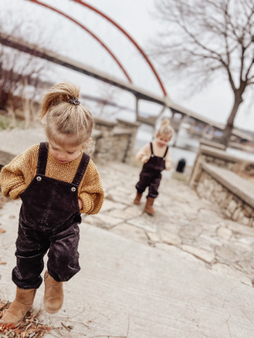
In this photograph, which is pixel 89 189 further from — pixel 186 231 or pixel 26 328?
pixel 186 231

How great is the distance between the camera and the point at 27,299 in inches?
53.4

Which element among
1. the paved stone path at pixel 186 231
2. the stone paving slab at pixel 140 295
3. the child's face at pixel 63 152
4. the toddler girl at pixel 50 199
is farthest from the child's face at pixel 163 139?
the child's face at pixel 63 152

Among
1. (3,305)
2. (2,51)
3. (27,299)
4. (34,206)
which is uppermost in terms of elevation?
(2,51)

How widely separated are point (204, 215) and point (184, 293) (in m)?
2.38

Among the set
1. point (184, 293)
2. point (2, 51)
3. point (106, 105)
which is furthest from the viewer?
point (106, 105)

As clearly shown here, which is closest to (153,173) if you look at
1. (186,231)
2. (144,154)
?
(144,154)

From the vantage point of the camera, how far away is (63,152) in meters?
1.21

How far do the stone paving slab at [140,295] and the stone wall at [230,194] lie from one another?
190 centimetres

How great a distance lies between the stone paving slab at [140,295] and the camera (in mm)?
1464

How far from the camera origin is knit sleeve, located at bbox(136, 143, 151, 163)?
3.23m

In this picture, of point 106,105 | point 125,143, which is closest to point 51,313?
point 125,143

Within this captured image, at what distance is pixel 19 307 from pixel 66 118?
1130mm

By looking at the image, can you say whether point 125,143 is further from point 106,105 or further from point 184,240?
point 184,240

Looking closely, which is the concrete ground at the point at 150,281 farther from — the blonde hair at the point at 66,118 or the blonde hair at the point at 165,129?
the blonde hair at the point at 165,129
